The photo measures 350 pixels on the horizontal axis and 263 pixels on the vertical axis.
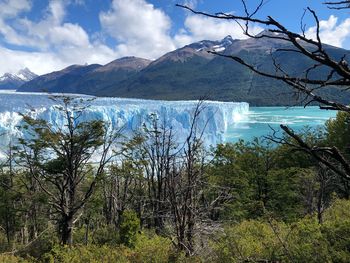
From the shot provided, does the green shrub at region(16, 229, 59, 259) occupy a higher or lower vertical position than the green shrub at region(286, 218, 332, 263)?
lower

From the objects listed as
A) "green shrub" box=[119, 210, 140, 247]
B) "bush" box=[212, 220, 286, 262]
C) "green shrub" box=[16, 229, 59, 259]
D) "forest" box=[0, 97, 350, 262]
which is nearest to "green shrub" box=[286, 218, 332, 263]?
"forest" box=[0, 97, 350, 262]

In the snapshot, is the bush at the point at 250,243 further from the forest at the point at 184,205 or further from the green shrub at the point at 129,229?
the green shrub at the point at 129,229

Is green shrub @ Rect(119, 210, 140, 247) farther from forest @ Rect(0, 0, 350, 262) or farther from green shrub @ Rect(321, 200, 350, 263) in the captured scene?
green shrub @ Rect(321, 200, 350, 263)

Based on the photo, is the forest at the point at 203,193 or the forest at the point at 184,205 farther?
the forest at the point at 184,205

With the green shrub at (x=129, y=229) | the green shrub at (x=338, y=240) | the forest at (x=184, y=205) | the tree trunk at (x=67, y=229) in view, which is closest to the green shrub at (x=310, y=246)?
the forest at (x=184, y=205)

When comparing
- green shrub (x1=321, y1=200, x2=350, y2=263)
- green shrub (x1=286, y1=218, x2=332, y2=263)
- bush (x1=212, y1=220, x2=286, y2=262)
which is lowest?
bush (x1=212, y1=220, x2=286, y2=262)

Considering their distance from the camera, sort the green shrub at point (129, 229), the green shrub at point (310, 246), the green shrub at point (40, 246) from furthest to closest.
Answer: the green shrub at point (40, 246)
the green shrub at point (129, 229)
the green shrub at point (310, 246)

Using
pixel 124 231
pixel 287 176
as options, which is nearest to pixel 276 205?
pixel 287 176

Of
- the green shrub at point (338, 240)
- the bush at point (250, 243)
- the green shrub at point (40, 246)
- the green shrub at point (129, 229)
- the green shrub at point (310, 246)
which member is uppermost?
the green shrub at point (338, 240)

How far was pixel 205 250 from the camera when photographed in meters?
12.0

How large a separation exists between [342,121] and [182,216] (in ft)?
73.7

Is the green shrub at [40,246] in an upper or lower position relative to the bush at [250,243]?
lower

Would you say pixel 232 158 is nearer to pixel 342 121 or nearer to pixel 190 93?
pixel 342 121

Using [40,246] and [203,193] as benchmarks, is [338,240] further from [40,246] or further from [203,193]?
[40,246]
